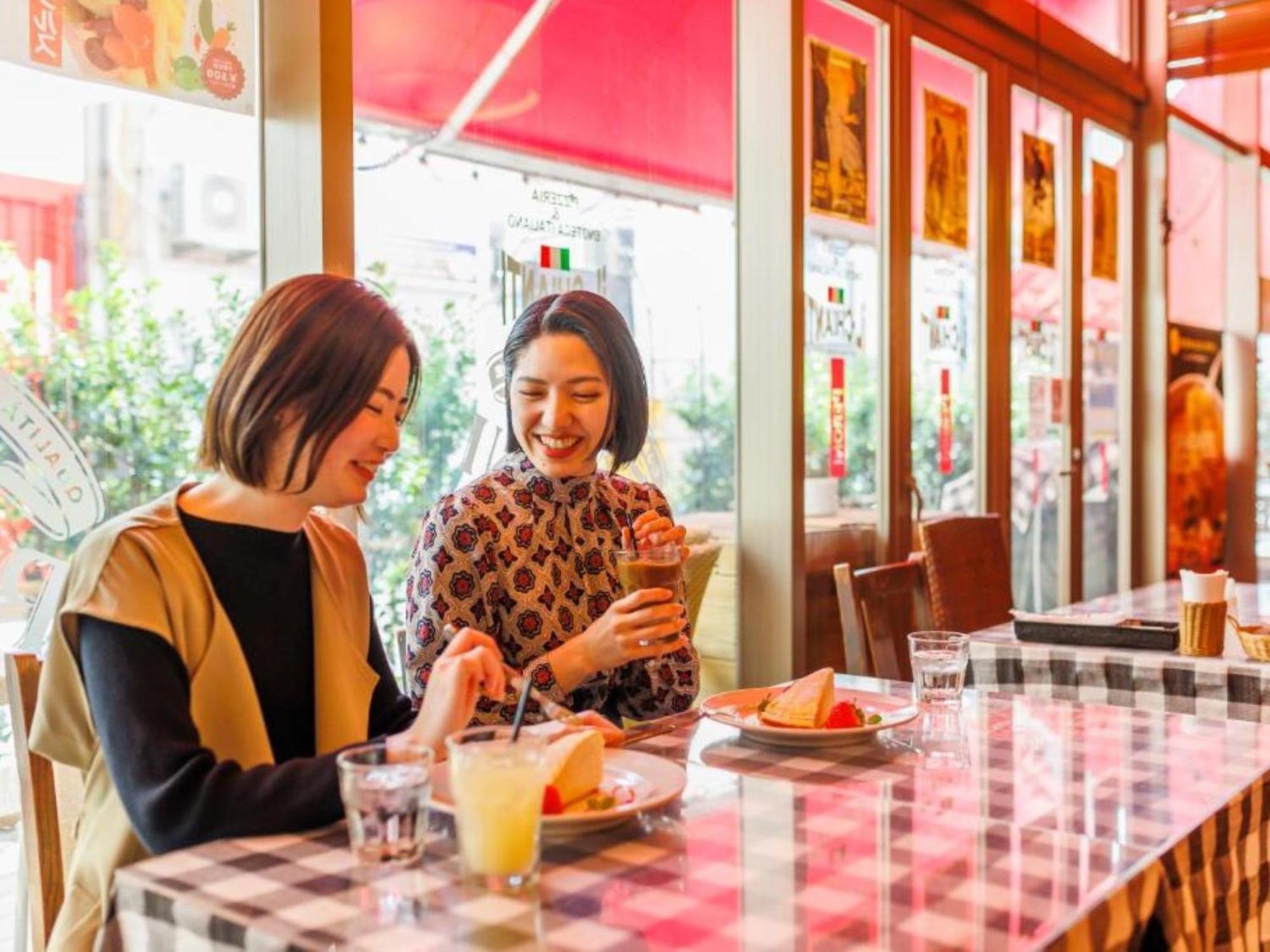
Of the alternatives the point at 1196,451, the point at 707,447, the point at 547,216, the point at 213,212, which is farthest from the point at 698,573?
the point at 1196,451

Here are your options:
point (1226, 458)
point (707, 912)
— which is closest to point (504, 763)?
point (707, 912)

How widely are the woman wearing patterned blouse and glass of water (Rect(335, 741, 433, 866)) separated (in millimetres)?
728

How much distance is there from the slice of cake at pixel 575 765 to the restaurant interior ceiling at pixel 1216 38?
623 cm

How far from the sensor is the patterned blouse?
6.77ft

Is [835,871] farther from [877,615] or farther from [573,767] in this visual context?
[877,615]

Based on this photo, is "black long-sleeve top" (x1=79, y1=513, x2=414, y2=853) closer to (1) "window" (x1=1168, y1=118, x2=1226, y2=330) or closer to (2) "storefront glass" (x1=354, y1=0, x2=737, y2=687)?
(2) "storefront glass" (x1=354, y1=0, x2=737, y2=687)

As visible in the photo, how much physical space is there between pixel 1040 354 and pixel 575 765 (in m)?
4.85

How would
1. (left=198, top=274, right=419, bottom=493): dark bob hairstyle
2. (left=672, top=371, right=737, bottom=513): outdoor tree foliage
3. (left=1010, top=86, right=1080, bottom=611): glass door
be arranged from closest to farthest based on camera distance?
(left=198, top=274, right=419, bottom=493): dark bob hairstyle < (left=672, top=371, right=737, bottom=513): outdoor tree foliage < (left=1010, top=86, right=1080, bottom=611): glass door

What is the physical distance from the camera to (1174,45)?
261 inches

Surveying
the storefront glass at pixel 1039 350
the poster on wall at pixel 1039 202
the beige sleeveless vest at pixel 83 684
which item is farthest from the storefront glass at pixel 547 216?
the poster on wall at pixel 1039 202

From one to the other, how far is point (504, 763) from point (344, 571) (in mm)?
627

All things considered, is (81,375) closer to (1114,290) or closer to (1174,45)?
(1114,290)

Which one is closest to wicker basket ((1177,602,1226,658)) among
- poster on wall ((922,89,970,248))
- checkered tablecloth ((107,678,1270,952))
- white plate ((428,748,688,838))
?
checkered tablecloth ((107,678,1270,952))

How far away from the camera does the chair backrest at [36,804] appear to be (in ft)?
4.98
